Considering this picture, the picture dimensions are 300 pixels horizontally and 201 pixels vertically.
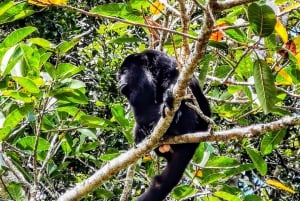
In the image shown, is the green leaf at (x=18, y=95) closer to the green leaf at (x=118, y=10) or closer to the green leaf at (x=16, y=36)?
the green leaf at (x=16, y=36)

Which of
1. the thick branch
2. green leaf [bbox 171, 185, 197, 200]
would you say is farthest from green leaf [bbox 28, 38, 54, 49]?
green leaf [bbox 171, 185, 197, 200]

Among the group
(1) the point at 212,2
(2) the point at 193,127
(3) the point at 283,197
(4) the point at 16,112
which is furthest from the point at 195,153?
(3) the point at 283,197

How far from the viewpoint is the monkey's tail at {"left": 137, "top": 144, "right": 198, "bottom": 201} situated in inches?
118

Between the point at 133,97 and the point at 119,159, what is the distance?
2.27 feet

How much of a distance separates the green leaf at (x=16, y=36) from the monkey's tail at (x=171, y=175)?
3.09 ft

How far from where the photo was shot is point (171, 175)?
303 cm

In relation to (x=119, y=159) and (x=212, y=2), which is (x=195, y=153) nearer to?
(x=119, y=159)

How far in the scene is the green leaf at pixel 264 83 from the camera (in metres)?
2.14

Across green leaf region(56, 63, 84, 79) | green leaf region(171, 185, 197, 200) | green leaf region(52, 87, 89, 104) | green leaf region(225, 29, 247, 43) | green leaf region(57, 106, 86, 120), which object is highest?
green leaf region(225, 29, 247, 43)

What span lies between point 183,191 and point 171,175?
0.52 feet

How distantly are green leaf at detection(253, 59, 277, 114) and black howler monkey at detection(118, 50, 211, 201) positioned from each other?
2.53 feet

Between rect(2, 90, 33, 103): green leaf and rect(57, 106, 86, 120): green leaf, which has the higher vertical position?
rect(2, 90, 33, 103): green leaf

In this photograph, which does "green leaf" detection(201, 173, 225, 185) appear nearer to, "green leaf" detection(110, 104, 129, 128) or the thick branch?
"green leaf" detection(110, 104, 129, 128)

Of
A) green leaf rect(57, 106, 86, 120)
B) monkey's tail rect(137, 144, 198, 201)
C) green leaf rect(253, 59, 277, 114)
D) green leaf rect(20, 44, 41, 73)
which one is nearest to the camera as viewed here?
green leaf rect(253, 59, 277, 114)
